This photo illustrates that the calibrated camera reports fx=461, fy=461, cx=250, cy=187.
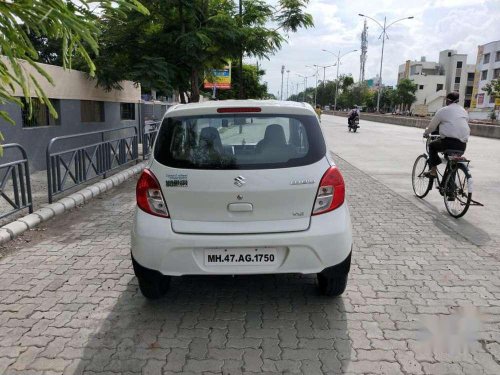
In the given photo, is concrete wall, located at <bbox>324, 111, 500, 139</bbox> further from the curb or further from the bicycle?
the curb

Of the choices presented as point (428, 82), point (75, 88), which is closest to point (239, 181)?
point (75, 88)

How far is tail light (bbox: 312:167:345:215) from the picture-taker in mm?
3443

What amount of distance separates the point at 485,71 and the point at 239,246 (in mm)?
86807

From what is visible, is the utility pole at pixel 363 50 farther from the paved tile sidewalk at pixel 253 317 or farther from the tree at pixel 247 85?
the paved tile sidewalk at pixel 253 317

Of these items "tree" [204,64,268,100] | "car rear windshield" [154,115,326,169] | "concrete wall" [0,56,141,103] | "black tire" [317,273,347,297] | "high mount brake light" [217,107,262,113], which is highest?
"tree" [204,64,268,100]

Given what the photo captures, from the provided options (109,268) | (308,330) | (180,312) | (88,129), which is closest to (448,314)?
(308,330)

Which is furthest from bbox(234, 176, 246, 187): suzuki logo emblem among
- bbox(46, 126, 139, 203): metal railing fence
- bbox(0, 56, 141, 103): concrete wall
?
bbox(0, 56, 141, 103): concrete wall

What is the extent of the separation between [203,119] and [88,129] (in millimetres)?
9497

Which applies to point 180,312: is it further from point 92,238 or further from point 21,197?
point 21,197

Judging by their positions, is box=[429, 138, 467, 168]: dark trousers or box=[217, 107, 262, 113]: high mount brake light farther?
box=[429, 138, 467, 168]: dark trousers

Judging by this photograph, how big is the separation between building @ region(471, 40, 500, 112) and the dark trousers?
71372 mm

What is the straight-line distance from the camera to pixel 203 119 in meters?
3.62

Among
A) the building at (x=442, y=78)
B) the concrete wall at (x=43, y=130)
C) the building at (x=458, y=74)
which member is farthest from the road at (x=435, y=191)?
the building at (x=458, y=74)

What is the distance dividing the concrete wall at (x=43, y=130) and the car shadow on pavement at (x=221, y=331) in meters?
5.59
